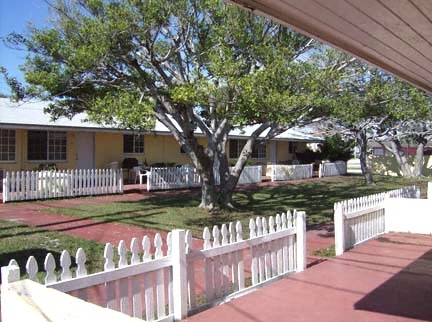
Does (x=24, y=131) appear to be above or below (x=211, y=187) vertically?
above

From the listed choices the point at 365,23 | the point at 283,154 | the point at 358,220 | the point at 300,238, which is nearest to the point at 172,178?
the point at 358,220

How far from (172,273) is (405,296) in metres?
3.06

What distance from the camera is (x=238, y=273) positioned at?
602cm

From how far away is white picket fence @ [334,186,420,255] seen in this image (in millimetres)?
8609

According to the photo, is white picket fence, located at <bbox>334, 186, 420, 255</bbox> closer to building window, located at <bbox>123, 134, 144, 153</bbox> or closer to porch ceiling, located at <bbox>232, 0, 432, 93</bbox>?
porch ceiling, located at <bbox>232, 0, 432, 93</bbox>

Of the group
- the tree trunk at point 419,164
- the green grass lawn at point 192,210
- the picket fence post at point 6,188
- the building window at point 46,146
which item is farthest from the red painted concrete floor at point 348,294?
the tree trunk at point 419,164

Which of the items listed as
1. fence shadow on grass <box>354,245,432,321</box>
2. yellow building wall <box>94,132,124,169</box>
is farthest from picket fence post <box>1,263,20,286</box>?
yellow building wall <box>94,132,124,169</box>

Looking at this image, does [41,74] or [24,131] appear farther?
[24,131]

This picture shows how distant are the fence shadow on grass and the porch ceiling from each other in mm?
2788

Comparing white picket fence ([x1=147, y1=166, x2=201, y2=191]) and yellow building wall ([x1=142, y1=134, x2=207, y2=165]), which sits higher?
yellow building wall ([x1=142, y1=134, x2=207, y2=165])

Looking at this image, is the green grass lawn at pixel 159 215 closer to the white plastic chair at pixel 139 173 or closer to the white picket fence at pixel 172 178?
the white picket fence at pixel 172 178

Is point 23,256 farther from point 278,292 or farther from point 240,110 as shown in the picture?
point 240,110

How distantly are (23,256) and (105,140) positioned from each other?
52.9 ft

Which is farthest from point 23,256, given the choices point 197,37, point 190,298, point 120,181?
point 120,181
